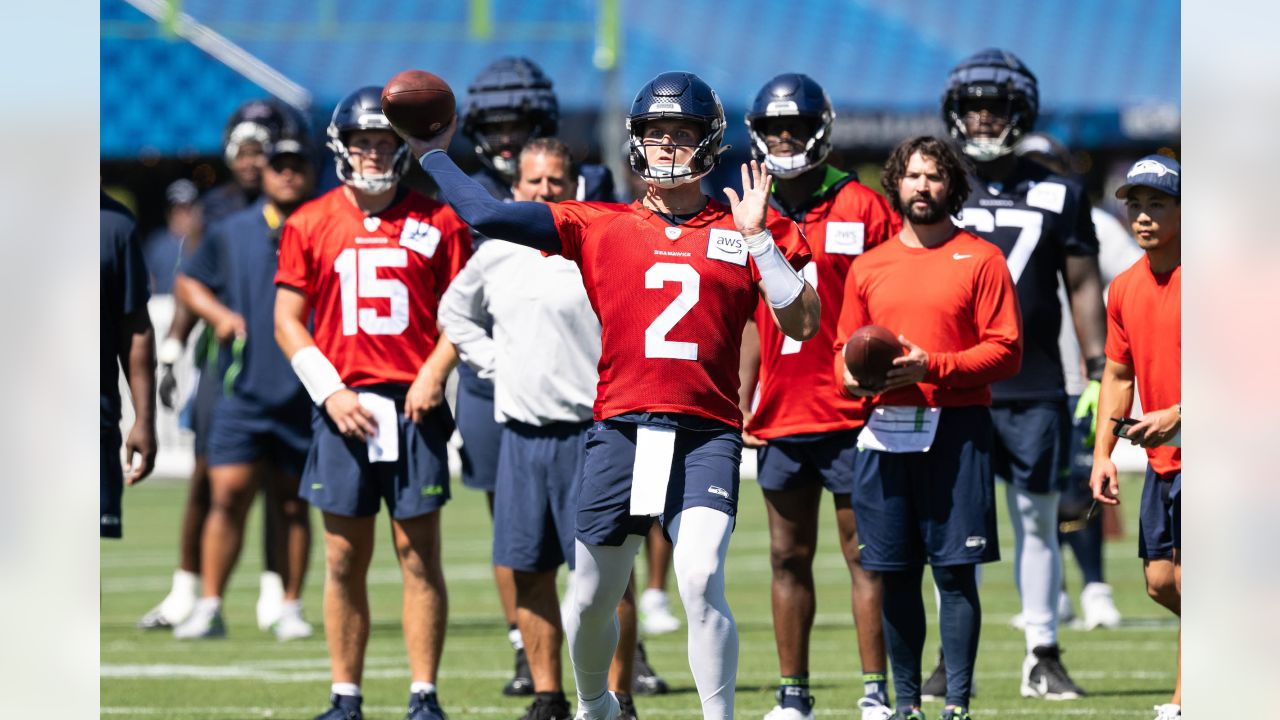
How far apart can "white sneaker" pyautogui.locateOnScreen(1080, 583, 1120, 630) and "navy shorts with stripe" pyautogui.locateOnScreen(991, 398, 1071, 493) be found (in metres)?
2.11

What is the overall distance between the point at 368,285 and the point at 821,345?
1.63m

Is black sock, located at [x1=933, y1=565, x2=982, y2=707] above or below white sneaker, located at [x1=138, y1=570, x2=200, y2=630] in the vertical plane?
above

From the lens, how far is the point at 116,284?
23.1 feet

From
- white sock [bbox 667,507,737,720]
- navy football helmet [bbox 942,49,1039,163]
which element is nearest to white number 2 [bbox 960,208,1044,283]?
navy football helmet [bbox 942,49,1039,163]

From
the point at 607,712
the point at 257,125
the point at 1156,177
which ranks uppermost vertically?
the point at 257,125

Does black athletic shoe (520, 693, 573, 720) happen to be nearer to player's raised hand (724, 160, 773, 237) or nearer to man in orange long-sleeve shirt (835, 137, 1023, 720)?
man in orange long-sleeve shirt (835, 137, 1023, 720)

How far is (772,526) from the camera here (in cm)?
719

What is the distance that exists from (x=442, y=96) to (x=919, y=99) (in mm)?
19549

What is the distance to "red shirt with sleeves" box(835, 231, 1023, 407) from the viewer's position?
21.6 ft

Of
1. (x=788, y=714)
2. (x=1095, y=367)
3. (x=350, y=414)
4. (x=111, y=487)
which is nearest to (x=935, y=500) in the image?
(x=788, y=714)

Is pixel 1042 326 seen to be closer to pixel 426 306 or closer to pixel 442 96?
pixel 426 306

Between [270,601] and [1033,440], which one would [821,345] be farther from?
[270,601]
